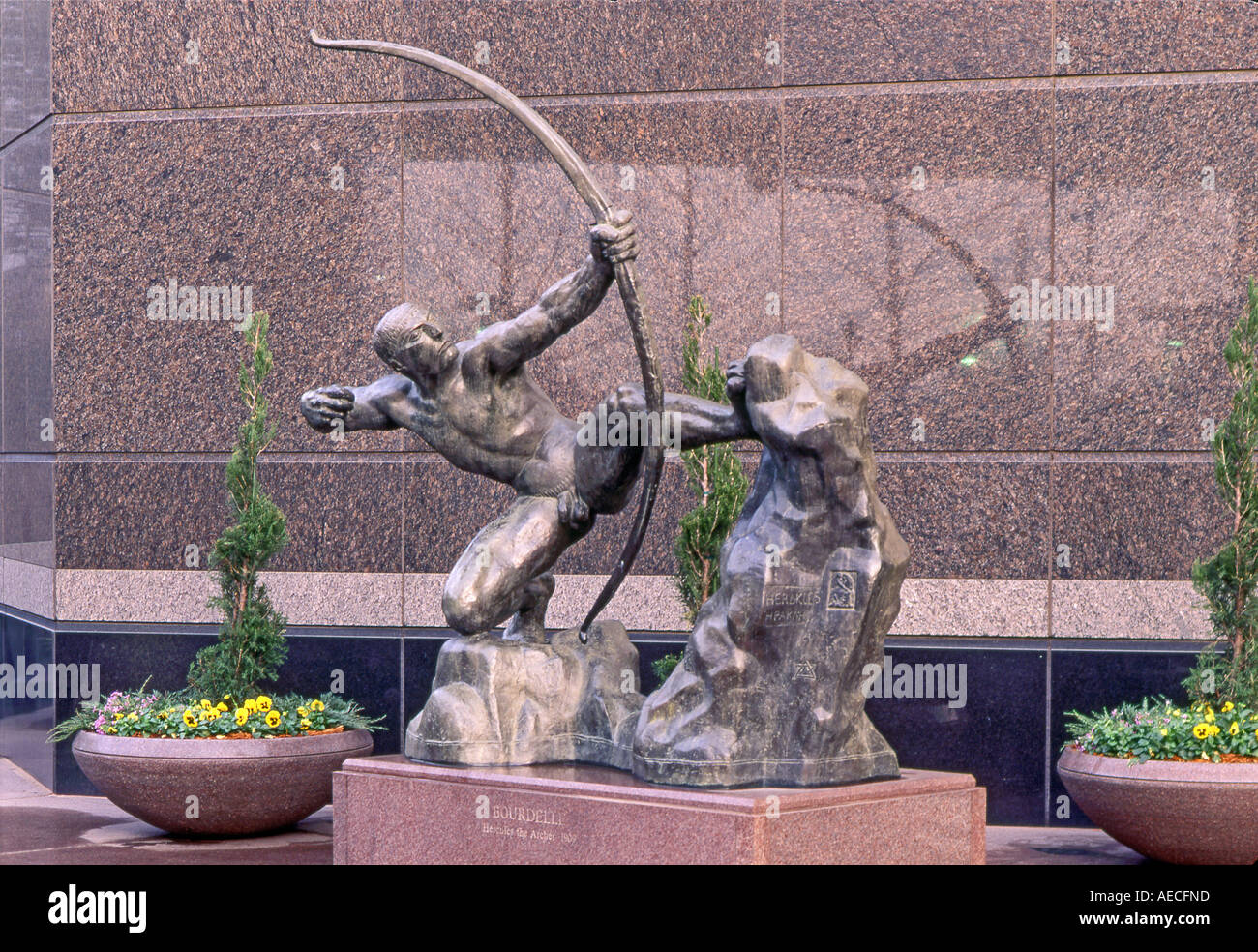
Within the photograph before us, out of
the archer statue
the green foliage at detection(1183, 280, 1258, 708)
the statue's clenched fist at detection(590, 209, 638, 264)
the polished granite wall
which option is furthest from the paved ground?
the statue's clenched fist at detection(590, 209, 638, 264)

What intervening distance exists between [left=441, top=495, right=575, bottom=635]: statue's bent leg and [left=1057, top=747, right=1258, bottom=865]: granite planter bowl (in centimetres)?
286

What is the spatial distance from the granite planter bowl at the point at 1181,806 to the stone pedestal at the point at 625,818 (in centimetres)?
134

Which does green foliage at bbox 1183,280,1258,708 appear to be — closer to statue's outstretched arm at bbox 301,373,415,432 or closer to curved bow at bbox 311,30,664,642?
curved bow at bbox 311,30,664,642

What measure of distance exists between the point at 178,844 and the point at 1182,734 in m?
5.03

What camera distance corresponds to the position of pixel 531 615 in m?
6.91

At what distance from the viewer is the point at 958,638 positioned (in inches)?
362

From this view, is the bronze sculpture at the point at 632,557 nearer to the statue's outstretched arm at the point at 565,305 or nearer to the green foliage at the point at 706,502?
the statue's outstretched arm at the point at 565,305

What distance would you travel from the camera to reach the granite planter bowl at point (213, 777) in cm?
809

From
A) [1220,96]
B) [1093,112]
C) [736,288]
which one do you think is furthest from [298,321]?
[1220,96]

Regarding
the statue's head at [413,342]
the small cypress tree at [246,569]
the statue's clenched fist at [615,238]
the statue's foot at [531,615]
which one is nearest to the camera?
the statue's clenched fist at [615,238]

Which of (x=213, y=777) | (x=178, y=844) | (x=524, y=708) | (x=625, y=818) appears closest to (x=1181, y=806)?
(x=625, y=818)

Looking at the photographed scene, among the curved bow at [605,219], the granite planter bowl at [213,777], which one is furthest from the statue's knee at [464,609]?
the granite planter bowl at [213,777]

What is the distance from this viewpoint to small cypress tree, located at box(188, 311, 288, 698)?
8.73m

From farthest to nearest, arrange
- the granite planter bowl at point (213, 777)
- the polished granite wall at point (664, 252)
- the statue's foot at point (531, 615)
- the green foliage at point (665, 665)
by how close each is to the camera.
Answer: the polished granite wall at point (664, 252) < the green foliage at point (665, 665) < the granite planter bowl at point (213, 777) < the statue's foot at point (531, 615)
